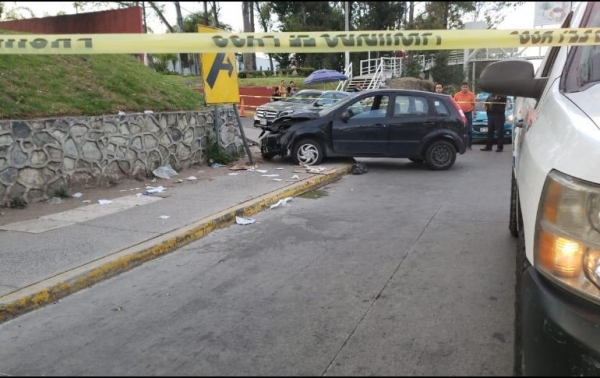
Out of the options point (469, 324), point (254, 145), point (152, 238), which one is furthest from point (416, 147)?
point (469, 324)

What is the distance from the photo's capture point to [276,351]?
3262 millimetres

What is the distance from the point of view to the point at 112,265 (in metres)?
4.83

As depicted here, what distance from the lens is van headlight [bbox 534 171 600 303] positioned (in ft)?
6.38

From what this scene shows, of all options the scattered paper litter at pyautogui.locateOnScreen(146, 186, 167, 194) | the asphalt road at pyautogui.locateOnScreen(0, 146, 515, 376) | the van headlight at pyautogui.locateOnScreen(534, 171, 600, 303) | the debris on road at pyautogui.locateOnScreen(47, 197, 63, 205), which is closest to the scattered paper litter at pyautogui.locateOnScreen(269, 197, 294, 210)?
the asphalt road at pyautogui.locateOnScreen(0, 146, 515, 376)

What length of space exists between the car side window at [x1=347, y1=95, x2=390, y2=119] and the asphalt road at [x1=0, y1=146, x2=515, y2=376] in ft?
15.1

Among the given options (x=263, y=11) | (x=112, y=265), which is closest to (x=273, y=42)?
(x=263, y=11)

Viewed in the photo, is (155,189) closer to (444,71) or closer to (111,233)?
(111,233)

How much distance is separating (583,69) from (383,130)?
803 centimetres

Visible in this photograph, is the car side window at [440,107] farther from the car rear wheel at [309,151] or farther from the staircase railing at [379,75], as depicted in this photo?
the car rear wheel at [309,151]

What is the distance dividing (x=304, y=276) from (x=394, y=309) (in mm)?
1041

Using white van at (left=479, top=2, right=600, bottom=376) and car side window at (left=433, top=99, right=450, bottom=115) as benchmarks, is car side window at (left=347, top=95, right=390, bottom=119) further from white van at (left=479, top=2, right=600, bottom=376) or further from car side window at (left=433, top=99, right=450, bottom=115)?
white van at (left=479, top=2, right=600, bottom=376)

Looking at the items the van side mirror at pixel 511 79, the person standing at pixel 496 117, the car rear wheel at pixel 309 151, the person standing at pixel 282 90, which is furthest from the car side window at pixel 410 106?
the person standing at pixel 282 90

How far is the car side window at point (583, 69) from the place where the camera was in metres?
2.68

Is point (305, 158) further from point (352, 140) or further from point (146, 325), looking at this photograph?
point (146, 325)
